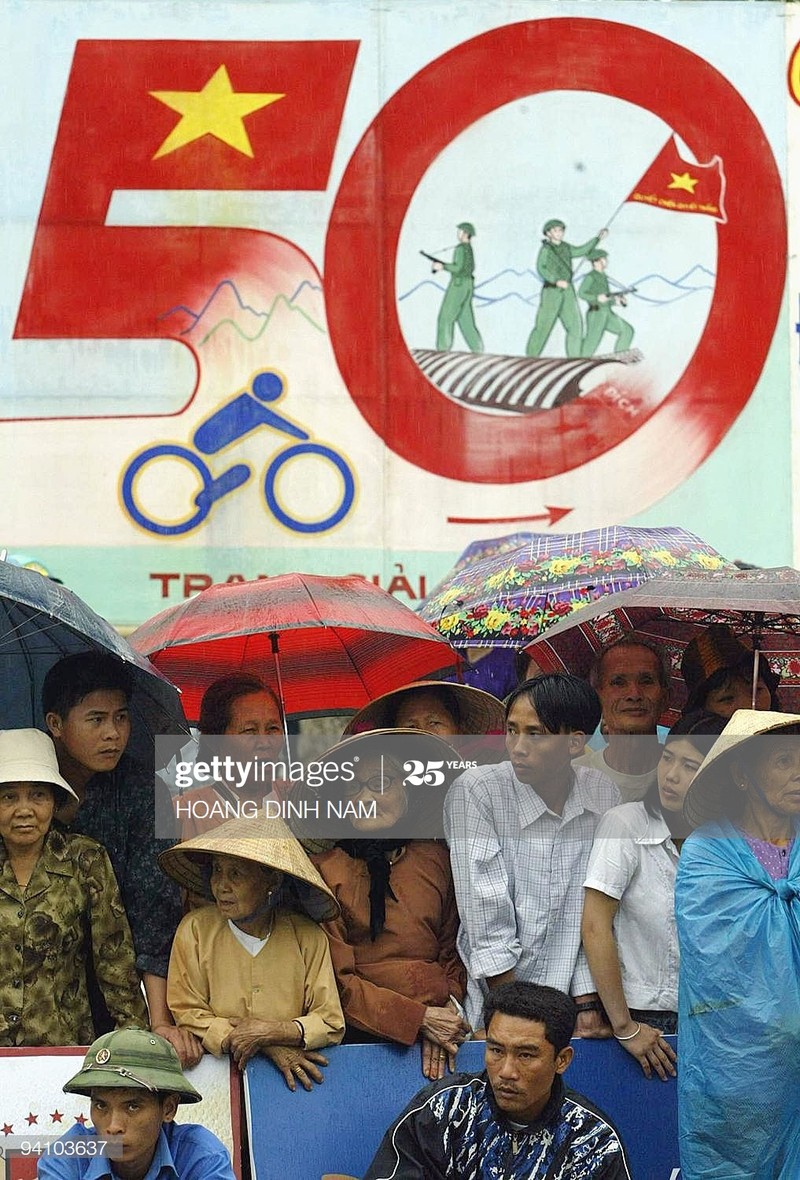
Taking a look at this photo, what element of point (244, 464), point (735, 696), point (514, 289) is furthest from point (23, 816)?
point (514, 289)

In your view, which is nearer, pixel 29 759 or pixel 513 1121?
pixel 513 1121

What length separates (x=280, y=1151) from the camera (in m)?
5.28

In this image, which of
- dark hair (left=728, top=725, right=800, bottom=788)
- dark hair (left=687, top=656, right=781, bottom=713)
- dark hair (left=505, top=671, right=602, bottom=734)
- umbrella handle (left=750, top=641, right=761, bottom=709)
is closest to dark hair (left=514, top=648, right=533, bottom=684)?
dark hair (left=687, top=656, right=781, bottom=713)

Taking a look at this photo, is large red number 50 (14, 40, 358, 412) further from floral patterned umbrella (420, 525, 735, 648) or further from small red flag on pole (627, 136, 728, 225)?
floral patterned umbrella (420, 525, 735, 648)

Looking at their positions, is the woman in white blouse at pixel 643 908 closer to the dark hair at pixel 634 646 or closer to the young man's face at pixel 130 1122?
the dark hair at pixel 634 646

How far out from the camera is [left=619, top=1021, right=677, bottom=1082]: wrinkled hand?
545 cm

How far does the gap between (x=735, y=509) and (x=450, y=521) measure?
184cm

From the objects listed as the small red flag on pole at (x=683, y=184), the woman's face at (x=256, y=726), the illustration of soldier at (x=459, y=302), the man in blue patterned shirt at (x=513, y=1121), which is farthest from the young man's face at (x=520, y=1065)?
the small red flag on pole at (x=683, y=184)

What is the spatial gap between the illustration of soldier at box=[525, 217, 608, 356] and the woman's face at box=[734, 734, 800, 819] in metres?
7.48

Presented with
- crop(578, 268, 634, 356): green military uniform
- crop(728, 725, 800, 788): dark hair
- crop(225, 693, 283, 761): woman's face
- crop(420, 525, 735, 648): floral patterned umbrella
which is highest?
crop(578, 268, 634, 356): green military uniform

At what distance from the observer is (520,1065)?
4.96 meters

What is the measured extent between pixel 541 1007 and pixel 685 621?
6.05 feet

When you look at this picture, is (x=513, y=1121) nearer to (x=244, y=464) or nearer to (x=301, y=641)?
(x=301, y=641)

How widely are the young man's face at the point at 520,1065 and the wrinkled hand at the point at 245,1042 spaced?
664mm
